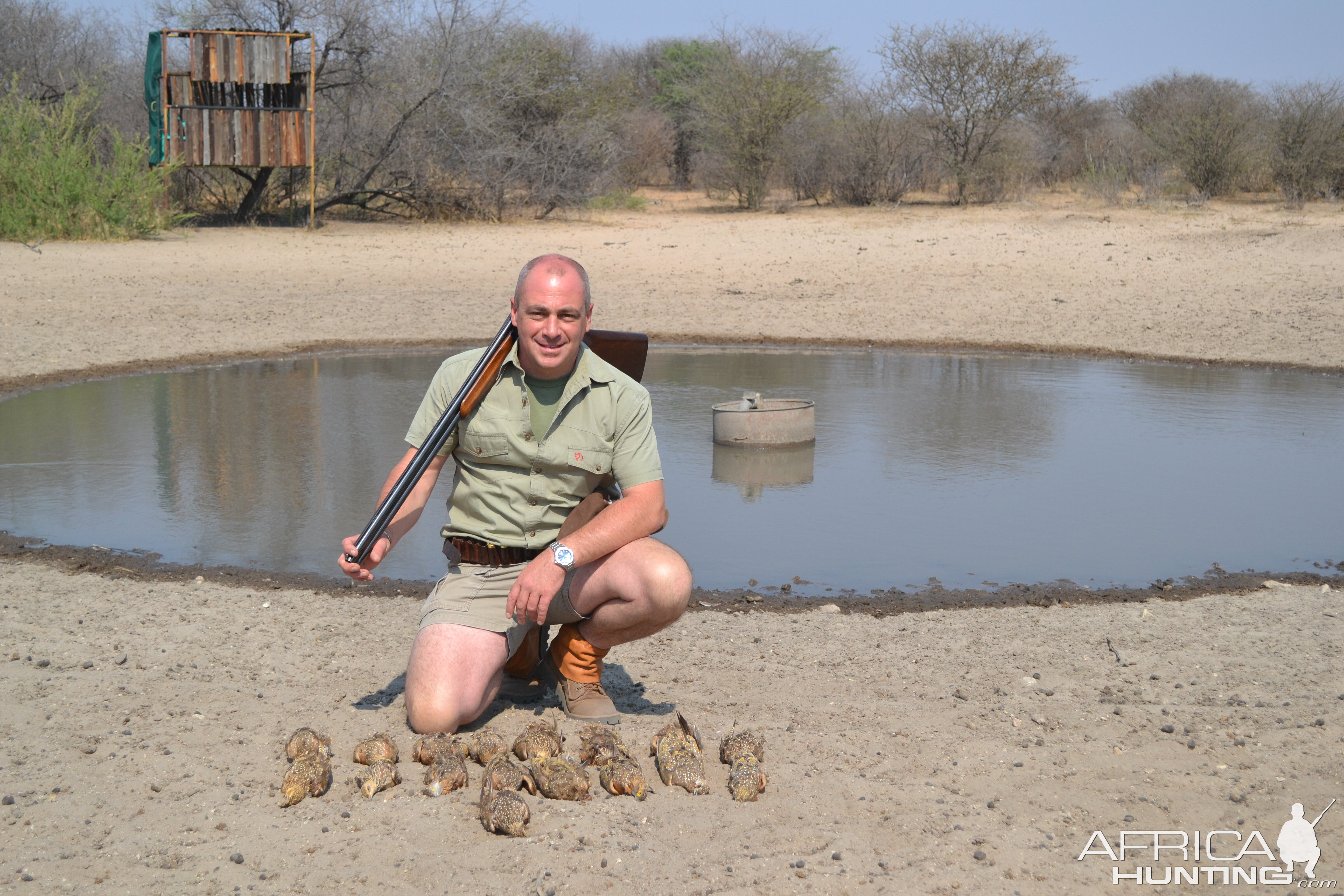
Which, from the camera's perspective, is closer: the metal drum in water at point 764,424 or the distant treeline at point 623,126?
the metal drum in water at point 764,424

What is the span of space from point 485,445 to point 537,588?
467 millimetres

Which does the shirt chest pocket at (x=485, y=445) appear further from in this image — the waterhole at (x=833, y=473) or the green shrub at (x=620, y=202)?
the green shrub at (x=620, y=202)

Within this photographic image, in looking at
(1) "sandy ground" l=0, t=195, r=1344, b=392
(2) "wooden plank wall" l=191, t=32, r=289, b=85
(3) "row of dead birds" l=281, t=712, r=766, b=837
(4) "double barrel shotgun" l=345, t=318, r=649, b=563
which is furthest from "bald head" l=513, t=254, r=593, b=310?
(2) "wooden plank wall" l=191, t=32, r=289, b=85

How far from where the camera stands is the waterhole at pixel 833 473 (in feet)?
17.2

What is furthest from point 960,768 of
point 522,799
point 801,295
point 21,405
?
point 801,295

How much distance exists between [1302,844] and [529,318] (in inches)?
86.6

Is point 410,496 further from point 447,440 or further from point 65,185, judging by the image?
point 65,185

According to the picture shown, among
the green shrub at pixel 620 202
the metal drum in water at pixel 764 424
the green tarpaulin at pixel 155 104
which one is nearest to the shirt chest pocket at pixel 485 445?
the metal drum in water at pixel 764 424

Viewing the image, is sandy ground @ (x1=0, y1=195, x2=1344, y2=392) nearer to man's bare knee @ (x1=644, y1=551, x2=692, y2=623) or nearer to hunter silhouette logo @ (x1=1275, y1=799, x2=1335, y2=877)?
man's bare knee @ (x1=644, y1=551, x2=692, y2=623)

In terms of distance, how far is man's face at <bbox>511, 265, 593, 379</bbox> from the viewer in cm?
320

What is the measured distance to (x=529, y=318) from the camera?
3.23 m

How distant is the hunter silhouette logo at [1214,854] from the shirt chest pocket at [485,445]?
68.8 inches

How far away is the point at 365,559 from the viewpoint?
126 inches

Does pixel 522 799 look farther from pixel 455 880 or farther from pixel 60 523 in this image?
pixel 60 523
